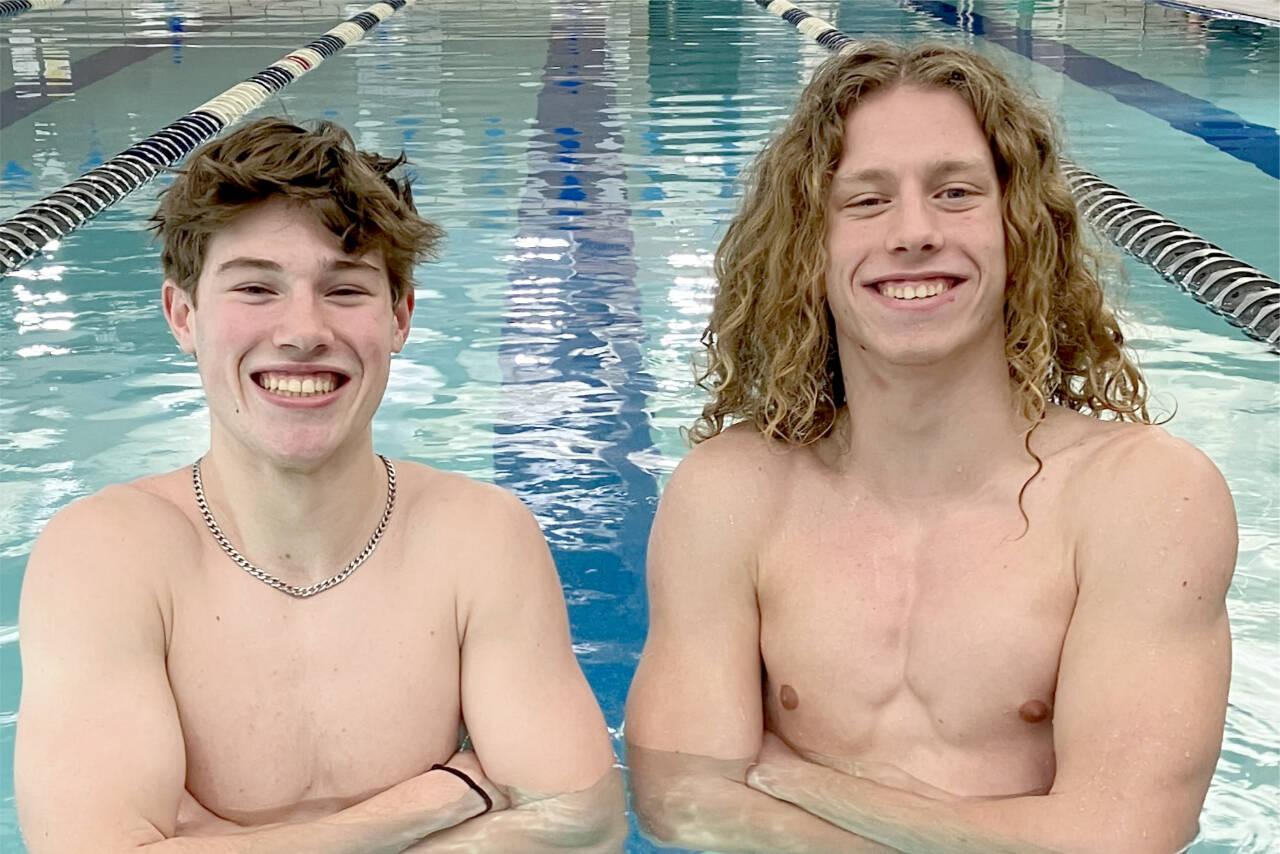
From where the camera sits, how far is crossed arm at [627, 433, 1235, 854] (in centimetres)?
213

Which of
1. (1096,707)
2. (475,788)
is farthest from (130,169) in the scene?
(1096,707)

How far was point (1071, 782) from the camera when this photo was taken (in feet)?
7.04

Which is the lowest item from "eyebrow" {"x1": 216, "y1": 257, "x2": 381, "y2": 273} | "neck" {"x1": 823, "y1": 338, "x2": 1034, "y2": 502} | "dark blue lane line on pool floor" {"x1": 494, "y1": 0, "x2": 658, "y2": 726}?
"dark blue lane line on pool floor" {"x1": 494, "y1": 0, "x2": 658, "y2": 726}

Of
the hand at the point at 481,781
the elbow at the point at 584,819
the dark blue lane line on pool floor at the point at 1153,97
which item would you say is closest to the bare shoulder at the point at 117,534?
the hand at the point at 481,781

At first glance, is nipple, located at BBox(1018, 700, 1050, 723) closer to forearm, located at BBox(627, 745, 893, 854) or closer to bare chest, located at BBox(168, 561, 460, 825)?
forearm, located at BBox(627, 745, 893, 854)

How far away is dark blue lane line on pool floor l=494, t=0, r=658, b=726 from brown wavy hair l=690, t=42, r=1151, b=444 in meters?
1.14

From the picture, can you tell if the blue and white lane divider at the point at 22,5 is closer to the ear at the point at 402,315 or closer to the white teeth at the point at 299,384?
the ear at the point at 402,315

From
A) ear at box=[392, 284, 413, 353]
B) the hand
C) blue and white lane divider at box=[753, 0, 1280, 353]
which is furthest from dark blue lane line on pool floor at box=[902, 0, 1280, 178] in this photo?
the hand

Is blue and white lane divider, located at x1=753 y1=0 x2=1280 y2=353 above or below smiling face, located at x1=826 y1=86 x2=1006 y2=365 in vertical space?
below

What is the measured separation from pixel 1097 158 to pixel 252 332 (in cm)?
697

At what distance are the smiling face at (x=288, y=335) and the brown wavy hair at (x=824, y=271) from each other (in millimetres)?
645

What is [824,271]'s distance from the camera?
2371 millimetres

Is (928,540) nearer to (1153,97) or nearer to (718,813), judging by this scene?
(718,813)

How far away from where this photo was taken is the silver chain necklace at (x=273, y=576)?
2293mm
